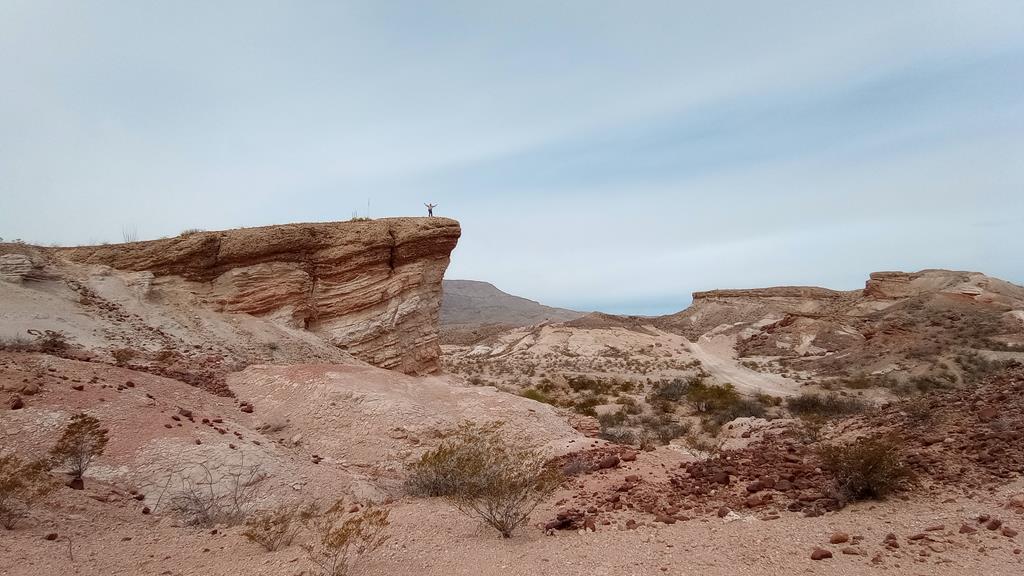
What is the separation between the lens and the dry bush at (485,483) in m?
6.14

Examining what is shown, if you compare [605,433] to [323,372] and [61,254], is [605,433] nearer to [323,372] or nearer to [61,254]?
[323,372]

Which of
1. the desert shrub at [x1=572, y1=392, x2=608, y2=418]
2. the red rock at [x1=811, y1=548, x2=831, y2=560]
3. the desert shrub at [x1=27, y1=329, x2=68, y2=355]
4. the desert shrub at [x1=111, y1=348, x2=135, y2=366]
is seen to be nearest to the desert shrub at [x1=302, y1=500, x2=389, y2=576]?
the red rock at [x1=811, y1=548, x2=831, y2=560]

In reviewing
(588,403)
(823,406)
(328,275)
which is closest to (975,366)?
(823,406)

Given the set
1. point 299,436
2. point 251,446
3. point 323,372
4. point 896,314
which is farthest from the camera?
point 896,314

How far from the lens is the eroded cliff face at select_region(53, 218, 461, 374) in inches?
565

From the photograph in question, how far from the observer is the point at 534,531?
20.2ft

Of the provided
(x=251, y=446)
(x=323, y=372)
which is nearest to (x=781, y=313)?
(x=323, y=372)

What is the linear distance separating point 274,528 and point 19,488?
8.11ft

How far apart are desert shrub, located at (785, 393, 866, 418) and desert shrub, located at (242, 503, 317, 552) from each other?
53.9 feet

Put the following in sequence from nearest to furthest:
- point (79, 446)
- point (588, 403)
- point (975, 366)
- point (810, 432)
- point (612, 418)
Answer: point (79, 446) → point (810, 432) → point (612, 418) → point (588, 403) → point (975, 366)

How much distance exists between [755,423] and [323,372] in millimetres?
10672

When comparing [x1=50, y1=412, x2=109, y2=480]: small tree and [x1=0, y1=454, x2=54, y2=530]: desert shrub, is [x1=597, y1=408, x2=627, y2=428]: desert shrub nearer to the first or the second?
[x1=50, y1=412, x2=109, y2=480]: small tree

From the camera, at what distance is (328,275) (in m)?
15.8

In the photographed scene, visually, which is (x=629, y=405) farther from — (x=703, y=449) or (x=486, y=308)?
(x=486, y=308)
